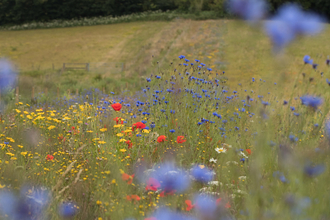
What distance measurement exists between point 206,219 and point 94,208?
3.47 ft

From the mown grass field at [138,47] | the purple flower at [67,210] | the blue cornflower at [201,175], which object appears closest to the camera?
the purple flower at [67,210]

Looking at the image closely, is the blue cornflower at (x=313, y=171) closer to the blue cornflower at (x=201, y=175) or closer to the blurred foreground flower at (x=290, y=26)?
the blurred foreground flower at (x=290, y=26)

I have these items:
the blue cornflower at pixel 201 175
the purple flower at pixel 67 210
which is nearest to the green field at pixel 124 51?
the blue cornflower at pixel 201 175

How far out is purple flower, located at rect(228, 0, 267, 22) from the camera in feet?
4.81

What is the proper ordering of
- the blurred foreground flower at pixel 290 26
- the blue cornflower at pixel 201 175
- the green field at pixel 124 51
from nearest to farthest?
the blurred foreground flower at pixel 290 26 < the blue cornflower at pixel 201 175 < the green field at pixel 124 51

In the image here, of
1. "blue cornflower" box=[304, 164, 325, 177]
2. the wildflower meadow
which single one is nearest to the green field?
the wildflower meadow

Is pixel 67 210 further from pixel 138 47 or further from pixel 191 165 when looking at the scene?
pixel 138 47

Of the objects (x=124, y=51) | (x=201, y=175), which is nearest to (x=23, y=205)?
(x=201, y=175)

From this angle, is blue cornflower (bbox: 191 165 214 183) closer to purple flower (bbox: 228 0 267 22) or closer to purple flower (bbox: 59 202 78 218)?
purple flower (bbox: 59 202 78 218)

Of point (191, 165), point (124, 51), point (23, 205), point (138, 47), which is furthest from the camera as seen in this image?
point (138, 47)

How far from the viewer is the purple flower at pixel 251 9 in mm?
1465

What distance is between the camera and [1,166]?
243cm

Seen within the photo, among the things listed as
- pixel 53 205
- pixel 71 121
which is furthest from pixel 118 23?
pixel 53 205

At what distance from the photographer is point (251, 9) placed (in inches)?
57.7
